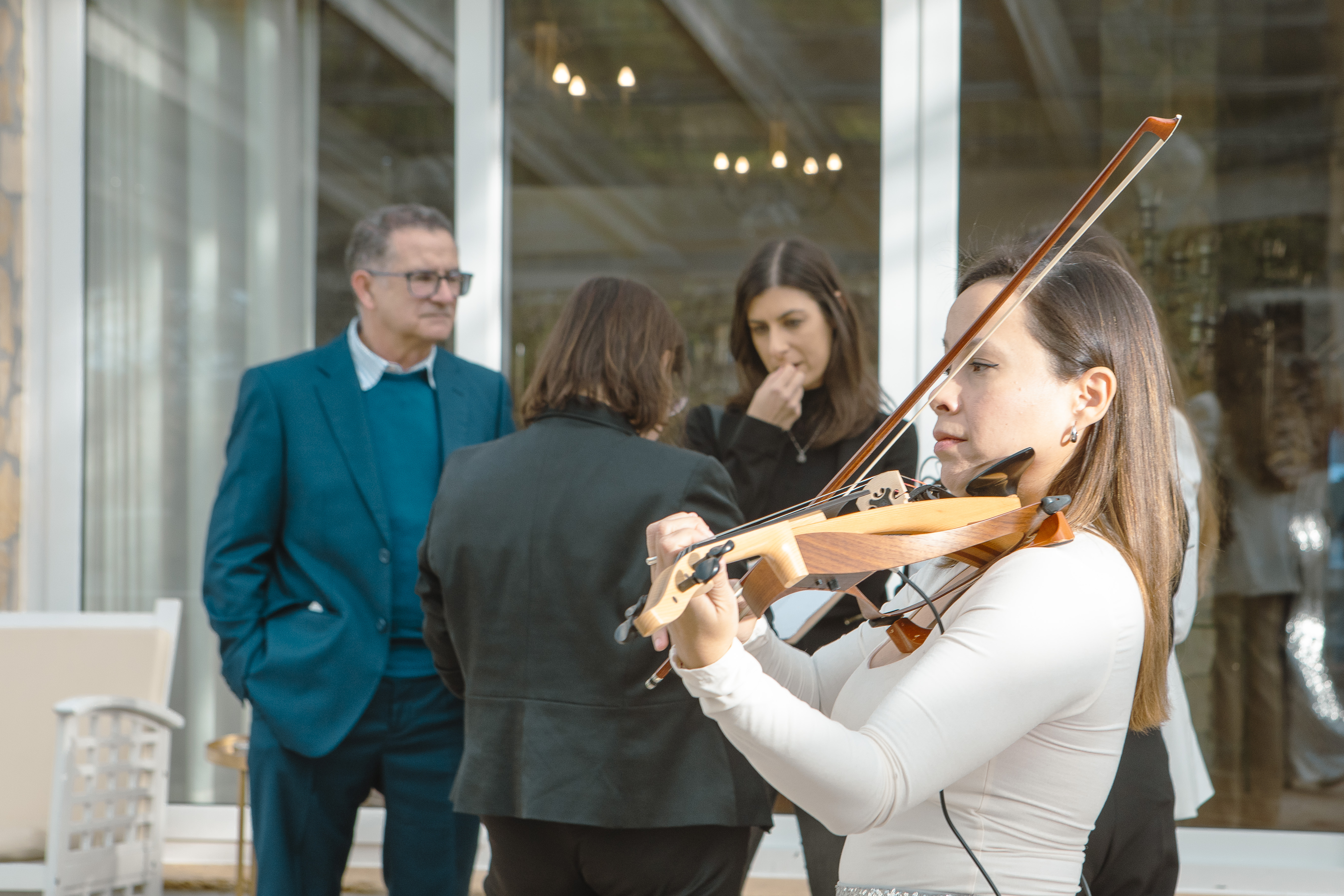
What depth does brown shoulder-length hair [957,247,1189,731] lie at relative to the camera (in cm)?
104

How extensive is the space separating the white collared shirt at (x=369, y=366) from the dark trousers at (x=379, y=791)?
1.95ft

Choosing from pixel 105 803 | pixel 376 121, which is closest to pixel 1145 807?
pixel 105 803

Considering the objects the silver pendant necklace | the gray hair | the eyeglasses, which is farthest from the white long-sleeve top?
the gray hair

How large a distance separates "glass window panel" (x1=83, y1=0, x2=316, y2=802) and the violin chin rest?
279cm

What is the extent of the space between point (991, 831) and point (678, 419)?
1.45 m

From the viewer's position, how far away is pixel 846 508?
1290 millimetres

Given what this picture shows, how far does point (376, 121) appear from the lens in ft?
11.2

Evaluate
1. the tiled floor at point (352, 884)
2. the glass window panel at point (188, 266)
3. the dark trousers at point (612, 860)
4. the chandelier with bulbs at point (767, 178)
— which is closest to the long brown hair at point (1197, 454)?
the dark trousers at point (612, 860)

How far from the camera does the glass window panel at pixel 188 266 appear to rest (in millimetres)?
3398

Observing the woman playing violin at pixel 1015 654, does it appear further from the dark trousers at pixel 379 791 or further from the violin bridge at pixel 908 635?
the dark trousers at pixel 379 791

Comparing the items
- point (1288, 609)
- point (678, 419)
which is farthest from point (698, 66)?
point (1288, 609)

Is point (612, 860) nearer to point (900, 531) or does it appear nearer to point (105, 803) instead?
point (900, 531)

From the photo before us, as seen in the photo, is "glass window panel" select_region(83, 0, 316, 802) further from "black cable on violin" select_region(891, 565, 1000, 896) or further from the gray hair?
"black cable on violin" select_region(891, 565, 1000, 896)

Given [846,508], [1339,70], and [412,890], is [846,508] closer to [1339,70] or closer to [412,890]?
[412,890]
